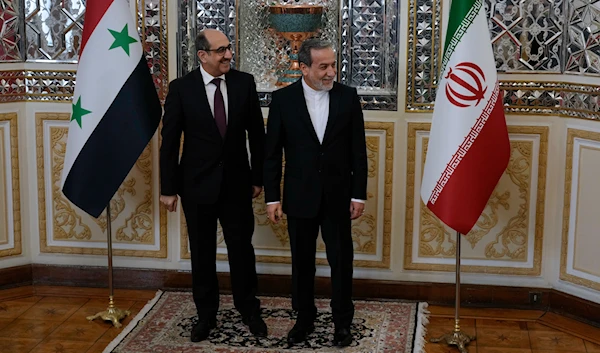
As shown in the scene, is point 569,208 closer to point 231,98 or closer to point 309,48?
point 309,48

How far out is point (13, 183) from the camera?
5449 mm

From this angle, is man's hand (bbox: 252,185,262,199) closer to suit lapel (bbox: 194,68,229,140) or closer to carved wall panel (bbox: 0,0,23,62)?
suit lapel (bbox: 194,68,229,140)

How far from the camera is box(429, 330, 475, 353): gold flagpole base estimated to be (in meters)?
4.62

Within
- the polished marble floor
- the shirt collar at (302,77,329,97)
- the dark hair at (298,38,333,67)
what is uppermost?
the dark hair at (298,38,333,67)

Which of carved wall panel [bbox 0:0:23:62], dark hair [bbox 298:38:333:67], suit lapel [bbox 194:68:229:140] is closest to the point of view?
dark hair [bbox 298:38:333:67]

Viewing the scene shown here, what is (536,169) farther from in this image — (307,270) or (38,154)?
(38,154)

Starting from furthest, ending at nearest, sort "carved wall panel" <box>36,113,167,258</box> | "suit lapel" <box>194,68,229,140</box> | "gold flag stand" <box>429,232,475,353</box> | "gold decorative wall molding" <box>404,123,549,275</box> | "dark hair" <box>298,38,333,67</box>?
1. "carved wall panel" <box>36,113,167,258</box>
2. "gold decorative wall molding" <box>404,123,549,275</box>
3. "gold flag stand" <box>429,232,475,353</box>
4. "suit lapel" <box>194,68,229,140</box>
5. "dark hair" <box>298,38,333,67</box>

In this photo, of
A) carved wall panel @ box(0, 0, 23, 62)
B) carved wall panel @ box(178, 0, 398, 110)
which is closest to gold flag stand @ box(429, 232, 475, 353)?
carved wall panel @ box(178, 0, 398, 110)

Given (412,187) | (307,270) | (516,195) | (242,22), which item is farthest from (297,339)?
(242,22)

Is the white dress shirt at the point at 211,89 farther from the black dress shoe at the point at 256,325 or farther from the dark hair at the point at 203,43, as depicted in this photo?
the black dress shoe at the point at 256,325

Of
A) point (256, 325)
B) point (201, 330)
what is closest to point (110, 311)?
point (201, 330)

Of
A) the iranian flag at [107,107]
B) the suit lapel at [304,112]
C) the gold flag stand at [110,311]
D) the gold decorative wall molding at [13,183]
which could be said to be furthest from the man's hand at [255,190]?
the gold decorative wall molding at [13,183]

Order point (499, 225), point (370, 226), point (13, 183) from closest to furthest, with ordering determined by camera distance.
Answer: point (499, 225) < point (370, 226) < point (13, 183)

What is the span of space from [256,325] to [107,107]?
133 cm
